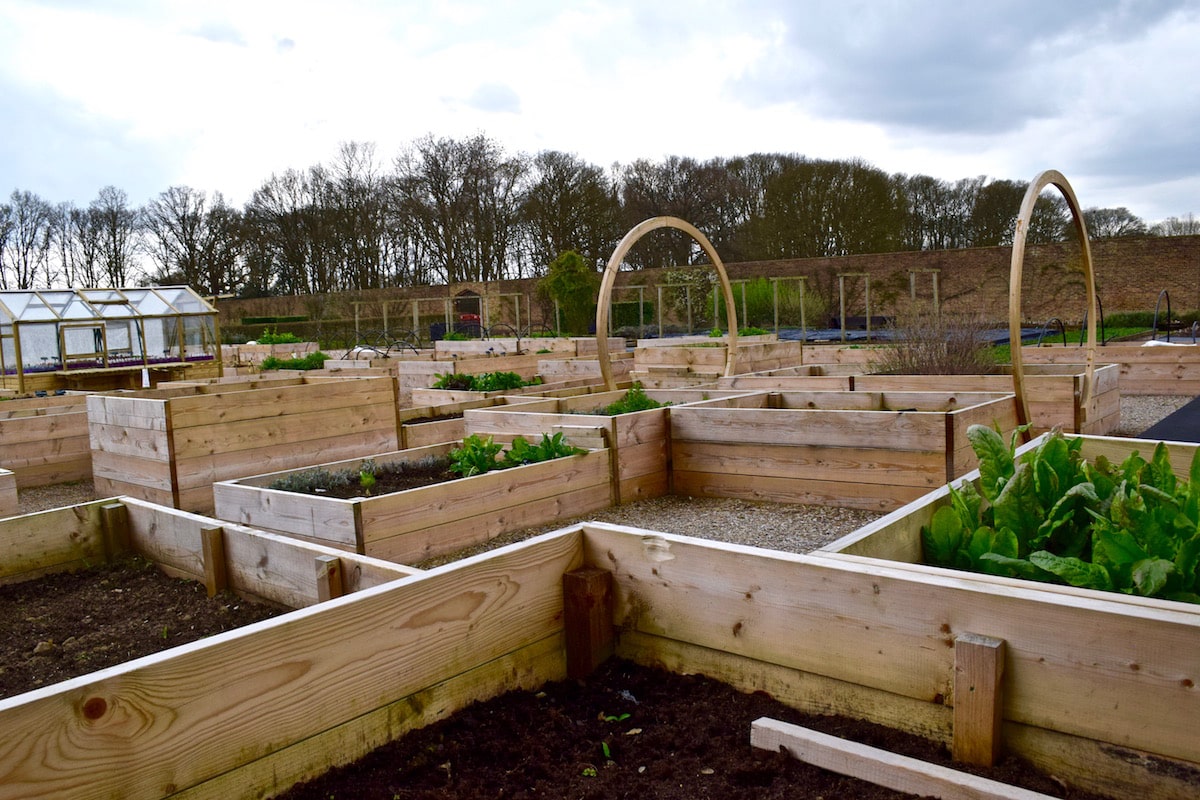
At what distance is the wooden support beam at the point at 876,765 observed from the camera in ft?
5.44

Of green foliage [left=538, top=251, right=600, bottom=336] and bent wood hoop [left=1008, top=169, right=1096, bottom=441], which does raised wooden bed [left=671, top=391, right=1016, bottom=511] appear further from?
green foliage [left=538, top=251, right=600, bottom=336]

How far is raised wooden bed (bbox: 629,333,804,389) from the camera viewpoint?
11.2 meters

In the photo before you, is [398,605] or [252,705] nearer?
[252,705]

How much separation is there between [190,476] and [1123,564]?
5.94 meters

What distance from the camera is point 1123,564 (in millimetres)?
2137

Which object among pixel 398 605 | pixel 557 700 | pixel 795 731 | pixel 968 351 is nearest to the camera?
pixel 795 731

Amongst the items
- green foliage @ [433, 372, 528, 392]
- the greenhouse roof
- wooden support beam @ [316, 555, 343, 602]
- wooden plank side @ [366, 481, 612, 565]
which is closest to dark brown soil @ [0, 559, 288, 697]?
wooden support beam @ [316, 555, 343, 602]

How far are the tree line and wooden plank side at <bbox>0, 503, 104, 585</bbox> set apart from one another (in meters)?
32.8

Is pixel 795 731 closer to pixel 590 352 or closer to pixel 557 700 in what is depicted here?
pixel 557 700

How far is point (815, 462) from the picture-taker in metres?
5.71

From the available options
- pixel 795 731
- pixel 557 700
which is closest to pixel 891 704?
pixel 795 731

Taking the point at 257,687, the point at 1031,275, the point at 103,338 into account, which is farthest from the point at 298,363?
the point at 1031,275

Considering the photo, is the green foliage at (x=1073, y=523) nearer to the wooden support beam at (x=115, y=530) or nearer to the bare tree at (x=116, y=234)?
the wooden support beam at (x=115, y=530)

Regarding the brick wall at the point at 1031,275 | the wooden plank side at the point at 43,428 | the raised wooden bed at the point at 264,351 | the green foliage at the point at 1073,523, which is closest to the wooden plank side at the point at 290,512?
the green foliage at the point at 1073,523
